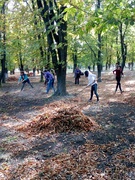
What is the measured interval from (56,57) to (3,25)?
9078 millimetres

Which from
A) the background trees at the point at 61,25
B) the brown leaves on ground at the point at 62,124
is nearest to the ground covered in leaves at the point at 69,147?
the brown leaves on ground at the point at 62,124

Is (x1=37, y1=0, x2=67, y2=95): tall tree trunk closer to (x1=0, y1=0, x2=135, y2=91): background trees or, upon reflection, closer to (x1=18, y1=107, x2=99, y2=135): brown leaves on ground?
(x1=0, y1=0, x2=135, y2=91): background trees

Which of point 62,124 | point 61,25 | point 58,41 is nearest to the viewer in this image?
point 62,124

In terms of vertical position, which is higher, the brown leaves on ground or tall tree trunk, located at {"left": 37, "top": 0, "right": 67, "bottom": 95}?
tall tree trunk, located at {"left": 37, "top": 0, "right": 67, "bottom": 95}

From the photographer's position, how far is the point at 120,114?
8.13 m

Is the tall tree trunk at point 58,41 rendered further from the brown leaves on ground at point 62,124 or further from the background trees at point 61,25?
the brown leaves on ground at point 62,124

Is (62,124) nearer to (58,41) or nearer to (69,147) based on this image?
(69,147)

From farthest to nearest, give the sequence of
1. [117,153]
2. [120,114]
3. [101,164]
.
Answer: [120,114] < [117,153] < [101,164]

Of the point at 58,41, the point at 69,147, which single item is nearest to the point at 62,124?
the point at 69,147

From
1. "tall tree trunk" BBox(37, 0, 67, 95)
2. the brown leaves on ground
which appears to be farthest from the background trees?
the brown leaves on ground

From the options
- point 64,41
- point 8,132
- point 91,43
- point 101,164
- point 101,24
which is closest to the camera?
point 101,24

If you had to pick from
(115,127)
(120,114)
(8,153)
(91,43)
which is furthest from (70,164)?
(91,43)

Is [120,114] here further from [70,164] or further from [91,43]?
[91,43]

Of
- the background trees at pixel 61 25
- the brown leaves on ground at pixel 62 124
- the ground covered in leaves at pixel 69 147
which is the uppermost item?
the background trees at pixel 61 25
